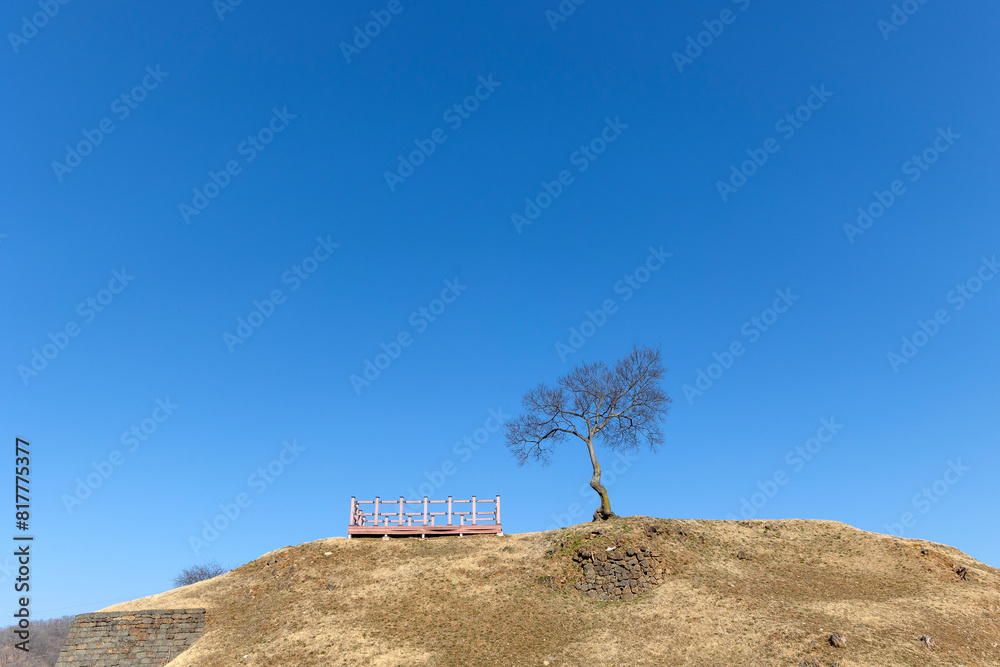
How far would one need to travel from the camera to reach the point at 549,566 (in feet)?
116

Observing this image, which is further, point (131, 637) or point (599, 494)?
point (599, 494)

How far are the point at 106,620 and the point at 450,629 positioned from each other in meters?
17.7

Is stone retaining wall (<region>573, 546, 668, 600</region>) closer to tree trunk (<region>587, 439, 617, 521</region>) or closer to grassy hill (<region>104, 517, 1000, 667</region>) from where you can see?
grassy hill (<region>104, 517, 1000, 667</region>)

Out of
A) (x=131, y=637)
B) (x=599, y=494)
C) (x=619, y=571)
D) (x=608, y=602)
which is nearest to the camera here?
(x=131, y=637)

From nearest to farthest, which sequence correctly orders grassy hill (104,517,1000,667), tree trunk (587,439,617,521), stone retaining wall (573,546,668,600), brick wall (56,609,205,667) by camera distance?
grassy hill (104,517,1000,667)
brick wall (56,609,205,667)
stone retaining wall (573,546,668,600)
tree trunk (587,439,617,521)

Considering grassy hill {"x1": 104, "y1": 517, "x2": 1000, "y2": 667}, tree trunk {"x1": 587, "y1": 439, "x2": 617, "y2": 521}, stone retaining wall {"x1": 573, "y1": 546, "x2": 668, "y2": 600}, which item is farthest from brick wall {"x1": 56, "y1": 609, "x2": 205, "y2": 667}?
tree trunk {"x1": 587, "y1": 439, "x2": 617, "y2": 521}

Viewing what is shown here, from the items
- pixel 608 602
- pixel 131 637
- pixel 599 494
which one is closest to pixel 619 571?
pixel 608 602

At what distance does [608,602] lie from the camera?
32.5 m

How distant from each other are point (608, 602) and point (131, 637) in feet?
78.1

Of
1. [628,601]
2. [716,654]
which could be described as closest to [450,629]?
[628,601]

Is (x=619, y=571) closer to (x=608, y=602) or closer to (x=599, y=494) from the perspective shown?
(x=608, y=602)

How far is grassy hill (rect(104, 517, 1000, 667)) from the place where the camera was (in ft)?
91.9

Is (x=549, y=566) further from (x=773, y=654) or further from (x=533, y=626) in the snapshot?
(x=773, y=654)

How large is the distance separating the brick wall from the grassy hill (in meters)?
1.19
